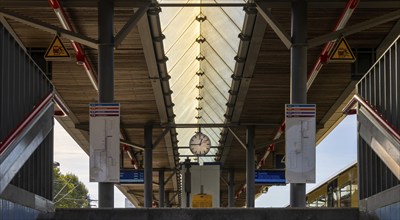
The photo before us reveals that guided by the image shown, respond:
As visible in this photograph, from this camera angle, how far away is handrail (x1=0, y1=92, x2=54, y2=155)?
7.72 metres

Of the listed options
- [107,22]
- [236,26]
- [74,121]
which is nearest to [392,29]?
[236,26]

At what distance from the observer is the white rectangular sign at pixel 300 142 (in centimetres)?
1430

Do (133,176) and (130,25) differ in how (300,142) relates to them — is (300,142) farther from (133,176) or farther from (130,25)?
(133,176)

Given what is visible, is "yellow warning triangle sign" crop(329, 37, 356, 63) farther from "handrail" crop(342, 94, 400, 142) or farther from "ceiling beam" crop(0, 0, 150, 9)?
"handrail" crop(342, 94, 400, 142)

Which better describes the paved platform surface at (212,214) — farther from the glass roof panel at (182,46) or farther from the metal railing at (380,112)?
the glass roof panel at (182,46)

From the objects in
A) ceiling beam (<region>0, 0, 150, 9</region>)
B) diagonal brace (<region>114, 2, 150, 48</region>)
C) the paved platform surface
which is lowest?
the paved platform surface

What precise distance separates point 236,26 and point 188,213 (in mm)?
11203

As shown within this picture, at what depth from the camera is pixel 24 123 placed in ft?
28.0

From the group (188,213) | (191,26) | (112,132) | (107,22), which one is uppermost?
(191,26)

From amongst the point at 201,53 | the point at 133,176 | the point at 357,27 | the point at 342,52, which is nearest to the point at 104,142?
the point at 342,52

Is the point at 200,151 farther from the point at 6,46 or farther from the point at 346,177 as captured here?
the point at 6,46

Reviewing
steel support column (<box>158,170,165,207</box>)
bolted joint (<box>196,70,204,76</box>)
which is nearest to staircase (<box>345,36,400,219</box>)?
bolted joint (<box>196,70,204,76</box>)

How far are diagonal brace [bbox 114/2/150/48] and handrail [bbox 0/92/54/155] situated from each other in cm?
540

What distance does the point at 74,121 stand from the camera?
3200cm
